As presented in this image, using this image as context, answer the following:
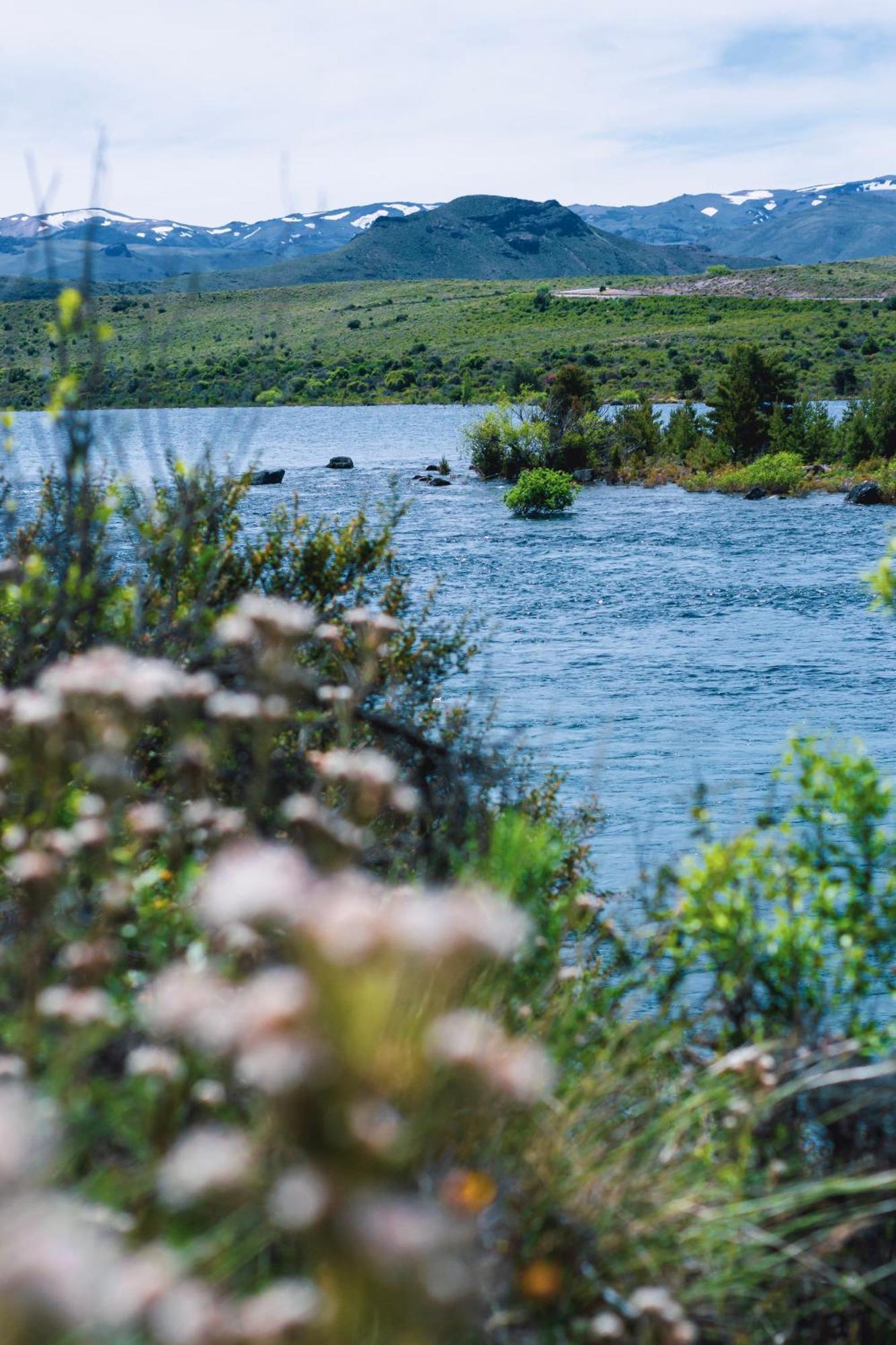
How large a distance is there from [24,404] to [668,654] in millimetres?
64396

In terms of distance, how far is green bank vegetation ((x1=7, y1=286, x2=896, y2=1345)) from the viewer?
3.51ft

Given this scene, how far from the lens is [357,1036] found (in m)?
1.03

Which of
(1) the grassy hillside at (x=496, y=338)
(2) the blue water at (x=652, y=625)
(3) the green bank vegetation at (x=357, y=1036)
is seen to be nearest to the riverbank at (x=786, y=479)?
(2) the blue water at (x=652, y=625)

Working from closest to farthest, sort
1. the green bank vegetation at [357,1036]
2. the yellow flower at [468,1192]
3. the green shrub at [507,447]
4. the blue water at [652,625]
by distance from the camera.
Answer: the green bank vegetation at [357,1036]
the yellow flower at [468,1192]
the blue water at [652,625]
the green shrub at [507,447]

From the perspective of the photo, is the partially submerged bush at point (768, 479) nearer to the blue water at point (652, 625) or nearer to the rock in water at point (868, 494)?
the blue water at point (652, 625)

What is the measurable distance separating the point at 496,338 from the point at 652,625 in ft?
267

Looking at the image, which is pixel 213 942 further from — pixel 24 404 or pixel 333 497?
pixel 24 404

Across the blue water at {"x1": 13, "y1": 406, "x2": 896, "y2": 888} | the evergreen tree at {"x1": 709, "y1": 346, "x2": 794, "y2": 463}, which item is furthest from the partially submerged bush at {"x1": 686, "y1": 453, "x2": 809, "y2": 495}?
the evergreen tree at {"x1": 709, "y1": 346, "x2": 794, "y2": 463}

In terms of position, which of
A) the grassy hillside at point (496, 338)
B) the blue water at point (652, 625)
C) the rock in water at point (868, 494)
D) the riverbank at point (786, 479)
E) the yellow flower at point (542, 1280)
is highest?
the grassy hillside at point (496, 338)

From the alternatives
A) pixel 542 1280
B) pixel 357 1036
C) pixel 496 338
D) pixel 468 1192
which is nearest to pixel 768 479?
pixel 542 1280

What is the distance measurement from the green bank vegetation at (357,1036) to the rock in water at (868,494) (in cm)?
2586

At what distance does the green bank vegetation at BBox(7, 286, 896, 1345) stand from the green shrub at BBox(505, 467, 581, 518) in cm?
2382

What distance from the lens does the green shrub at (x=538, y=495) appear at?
28781 millimetres

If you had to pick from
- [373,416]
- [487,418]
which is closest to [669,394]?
[373,416]
